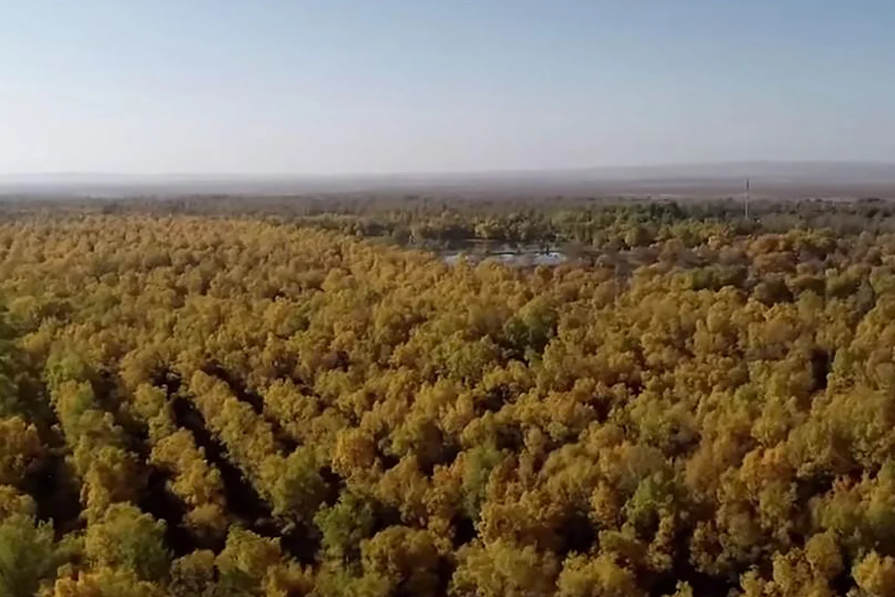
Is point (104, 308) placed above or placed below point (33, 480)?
above

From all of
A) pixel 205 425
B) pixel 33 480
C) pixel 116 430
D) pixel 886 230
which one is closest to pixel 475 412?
pixel 205 425

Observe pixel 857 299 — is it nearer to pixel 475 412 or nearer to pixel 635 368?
pixel 635 368

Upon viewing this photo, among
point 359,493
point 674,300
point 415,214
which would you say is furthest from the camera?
point 415,214

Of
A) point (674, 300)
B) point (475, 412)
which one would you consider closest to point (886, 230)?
point (674, 300)

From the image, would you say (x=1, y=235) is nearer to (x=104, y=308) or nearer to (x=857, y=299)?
(x=104, y=308)

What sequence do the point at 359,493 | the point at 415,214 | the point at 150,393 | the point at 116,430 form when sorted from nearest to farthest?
the point at 359,493
the point at 116,430
the point at 150,393
the point at 415,214

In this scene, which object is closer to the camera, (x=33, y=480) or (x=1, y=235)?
(x=33, y=480)
